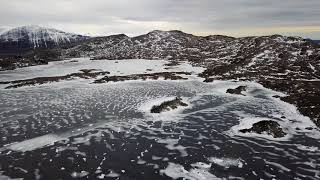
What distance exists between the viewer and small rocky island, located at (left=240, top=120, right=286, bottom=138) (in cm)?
3285

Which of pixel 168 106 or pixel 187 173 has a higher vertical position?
pixel 168 106

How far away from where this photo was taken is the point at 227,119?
3912 cm

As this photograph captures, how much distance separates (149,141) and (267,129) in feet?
37.7

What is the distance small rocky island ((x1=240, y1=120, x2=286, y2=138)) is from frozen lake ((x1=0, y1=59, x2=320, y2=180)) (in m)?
0.71

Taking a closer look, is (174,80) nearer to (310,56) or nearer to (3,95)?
(3,95)

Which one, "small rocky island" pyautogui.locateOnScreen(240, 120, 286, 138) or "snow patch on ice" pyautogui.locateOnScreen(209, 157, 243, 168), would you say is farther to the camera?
"small rocky island" pyautogui.locateOnScreen(240, 120, 286, 138)

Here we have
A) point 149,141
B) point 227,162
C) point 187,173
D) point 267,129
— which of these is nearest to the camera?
point 187,173

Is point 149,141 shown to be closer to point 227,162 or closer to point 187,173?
point 227,162

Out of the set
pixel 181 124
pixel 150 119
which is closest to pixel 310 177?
pixel 181 124

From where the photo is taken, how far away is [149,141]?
3056cm

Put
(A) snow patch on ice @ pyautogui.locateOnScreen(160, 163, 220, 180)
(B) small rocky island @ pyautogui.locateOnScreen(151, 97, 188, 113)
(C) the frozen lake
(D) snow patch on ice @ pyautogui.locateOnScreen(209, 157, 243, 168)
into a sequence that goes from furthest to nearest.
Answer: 1. (B) small rocky island @ pyautogui.locateOnScreen(151, 97, 188, 113)
2. (D) snow patch on ice @ pyautogui.locateOnScreen(209, 157, 243, 168)
3. (C) the frozen lake
4. (A) snow patch on ice @ pyautogui.locateOnScreen(160, 163, 220, 180)

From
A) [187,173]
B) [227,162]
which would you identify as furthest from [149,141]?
[187,173]

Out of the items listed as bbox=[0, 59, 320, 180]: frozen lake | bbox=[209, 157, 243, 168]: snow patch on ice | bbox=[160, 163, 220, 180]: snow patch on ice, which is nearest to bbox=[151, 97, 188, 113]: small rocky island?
bbox=[0, 59, 320, 180]: frozen lake

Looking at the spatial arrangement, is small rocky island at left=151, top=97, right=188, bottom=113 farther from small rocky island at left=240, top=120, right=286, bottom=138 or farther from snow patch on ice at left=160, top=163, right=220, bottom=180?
snow patch on ice at left=160, top=163, right=220, bottom=180
